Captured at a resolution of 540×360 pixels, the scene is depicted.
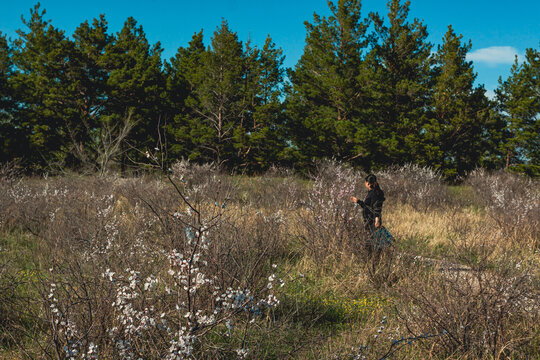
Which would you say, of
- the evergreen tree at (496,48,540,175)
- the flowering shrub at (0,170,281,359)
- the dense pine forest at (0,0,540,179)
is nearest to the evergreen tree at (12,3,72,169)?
the dense pine forest at (0,0,540,179)

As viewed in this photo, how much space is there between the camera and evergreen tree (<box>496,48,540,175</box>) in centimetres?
2262

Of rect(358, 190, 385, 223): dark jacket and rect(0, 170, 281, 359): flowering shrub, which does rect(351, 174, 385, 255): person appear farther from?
rect(0, 170, 281, 359): flowering shrub

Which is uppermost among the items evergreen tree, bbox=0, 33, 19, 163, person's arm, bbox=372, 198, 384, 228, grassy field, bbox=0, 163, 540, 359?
evergreen tree, bbox=0, 33, 19, 163

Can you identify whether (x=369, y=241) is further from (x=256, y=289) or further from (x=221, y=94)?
(x=221, y=94)

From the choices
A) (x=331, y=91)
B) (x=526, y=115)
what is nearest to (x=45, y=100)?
(x=331, y=91)

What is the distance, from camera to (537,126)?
22.6m

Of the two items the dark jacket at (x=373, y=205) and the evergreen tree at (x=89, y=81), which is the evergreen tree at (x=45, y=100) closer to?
the evergreen tree at (x=89, y=81)

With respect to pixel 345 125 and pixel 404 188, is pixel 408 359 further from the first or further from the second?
pixel 345 125

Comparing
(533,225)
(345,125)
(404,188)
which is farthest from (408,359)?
(345,125)

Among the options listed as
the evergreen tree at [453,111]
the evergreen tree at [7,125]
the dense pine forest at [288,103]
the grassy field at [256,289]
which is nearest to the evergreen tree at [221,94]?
the dense pine forest at [288,103]

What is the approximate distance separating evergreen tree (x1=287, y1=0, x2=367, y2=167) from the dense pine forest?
0.29ft

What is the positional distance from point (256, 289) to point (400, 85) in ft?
74.8

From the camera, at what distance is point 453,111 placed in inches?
922

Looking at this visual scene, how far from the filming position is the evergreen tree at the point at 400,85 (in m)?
23.5
